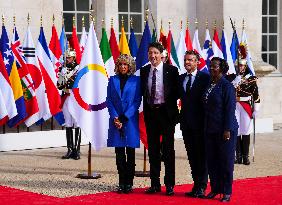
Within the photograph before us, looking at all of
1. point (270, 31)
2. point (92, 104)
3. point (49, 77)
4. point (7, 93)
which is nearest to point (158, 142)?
point (92, 104)

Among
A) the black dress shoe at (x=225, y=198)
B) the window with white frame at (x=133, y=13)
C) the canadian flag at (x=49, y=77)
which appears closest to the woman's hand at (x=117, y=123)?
the black dress shoe at (x=225, y=198)

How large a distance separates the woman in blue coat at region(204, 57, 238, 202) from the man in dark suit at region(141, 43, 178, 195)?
1.72 ft

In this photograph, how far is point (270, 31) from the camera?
20.3m

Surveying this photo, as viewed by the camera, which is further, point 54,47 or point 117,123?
point 54,47

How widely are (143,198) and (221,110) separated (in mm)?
1356

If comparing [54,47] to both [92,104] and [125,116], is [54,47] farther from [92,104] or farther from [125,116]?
[125,116]

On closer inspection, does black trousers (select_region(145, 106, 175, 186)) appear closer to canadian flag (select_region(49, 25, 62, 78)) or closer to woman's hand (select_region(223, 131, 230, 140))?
woman's hand (select_region(223, 131, 230, 140))

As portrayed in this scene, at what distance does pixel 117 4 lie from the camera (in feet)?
58.2

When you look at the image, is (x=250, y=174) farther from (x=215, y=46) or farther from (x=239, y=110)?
(x=215, y=46)

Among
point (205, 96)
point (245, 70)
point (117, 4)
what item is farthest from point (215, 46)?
point (205, 96)

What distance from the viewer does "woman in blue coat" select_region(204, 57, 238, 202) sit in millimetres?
9117

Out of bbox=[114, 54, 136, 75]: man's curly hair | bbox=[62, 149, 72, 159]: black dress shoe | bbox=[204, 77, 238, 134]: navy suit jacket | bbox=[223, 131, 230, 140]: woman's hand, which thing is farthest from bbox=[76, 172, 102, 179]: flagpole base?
bbox=[223, 131, 230, 140]: woman's hand

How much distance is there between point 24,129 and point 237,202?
7320 mm

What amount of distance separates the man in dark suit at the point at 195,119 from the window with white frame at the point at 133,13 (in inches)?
341
